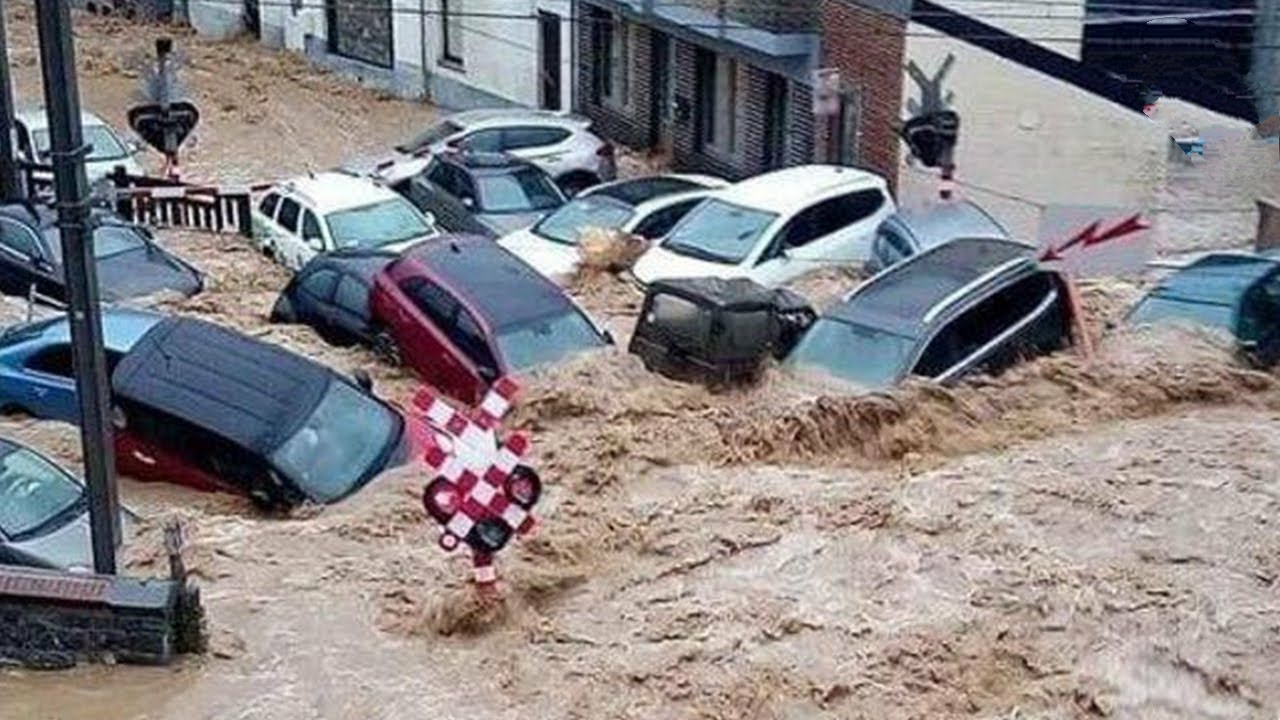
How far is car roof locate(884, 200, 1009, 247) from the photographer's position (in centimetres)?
1992

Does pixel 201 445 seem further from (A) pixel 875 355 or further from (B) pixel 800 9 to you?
(B) pixel 800 9

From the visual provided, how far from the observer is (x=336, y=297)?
59.5 ft

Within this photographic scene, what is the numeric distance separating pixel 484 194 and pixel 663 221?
2611 mm

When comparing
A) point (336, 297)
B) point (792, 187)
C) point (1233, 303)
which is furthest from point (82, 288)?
point (792, 187)

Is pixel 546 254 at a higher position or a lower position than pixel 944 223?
lower

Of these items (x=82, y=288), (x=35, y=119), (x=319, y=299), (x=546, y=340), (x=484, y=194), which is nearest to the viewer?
(x=82, y=288)

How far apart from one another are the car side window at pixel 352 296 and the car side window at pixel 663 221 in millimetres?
3993

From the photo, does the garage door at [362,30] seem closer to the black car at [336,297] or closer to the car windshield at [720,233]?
the car windshield at [720,233]

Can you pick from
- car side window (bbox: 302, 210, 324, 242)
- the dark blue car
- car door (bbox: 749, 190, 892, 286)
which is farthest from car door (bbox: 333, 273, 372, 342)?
car door (bbox: 749, 190, 892, 286)

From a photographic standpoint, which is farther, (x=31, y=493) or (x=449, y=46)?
(x=449, y=46)

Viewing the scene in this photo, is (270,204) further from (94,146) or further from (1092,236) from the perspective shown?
(1092,236)

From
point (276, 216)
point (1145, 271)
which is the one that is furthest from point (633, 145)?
point (1145, 271)

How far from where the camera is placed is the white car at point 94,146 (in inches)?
1006

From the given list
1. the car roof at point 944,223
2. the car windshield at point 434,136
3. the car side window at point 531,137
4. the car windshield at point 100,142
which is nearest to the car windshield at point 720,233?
the car roof at point 944,223
